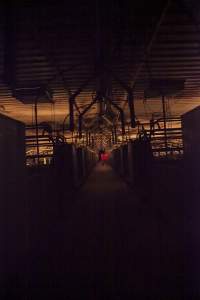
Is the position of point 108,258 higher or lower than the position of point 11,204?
lower

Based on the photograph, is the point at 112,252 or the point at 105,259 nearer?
the point at 105,259

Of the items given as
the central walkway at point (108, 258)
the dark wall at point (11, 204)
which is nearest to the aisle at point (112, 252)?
the central walkway at point (108, 258)

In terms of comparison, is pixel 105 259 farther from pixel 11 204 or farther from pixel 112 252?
pixel 11 204

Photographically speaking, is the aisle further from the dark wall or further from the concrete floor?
the dark wall

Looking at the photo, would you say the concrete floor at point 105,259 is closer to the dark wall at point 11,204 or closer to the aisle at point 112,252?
the aisle at point 112,252

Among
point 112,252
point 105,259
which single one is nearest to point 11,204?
point 105,259

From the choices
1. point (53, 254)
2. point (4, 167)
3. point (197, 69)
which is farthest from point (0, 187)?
point (197, 69)

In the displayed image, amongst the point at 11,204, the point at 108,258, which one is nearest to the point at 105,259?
the point at 108,258

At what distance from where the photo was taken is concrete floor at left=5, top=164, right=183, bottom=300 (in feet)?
10.9

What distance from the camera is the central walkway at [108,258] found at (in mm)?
3330

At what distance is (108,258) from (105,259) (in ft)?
0.19

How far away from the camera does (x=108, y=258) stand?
4289mm

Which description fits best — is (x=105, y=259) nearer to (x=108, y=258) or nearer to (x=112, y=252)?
(x=108, y=258)

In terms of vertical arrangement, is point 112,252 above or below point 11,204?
below
